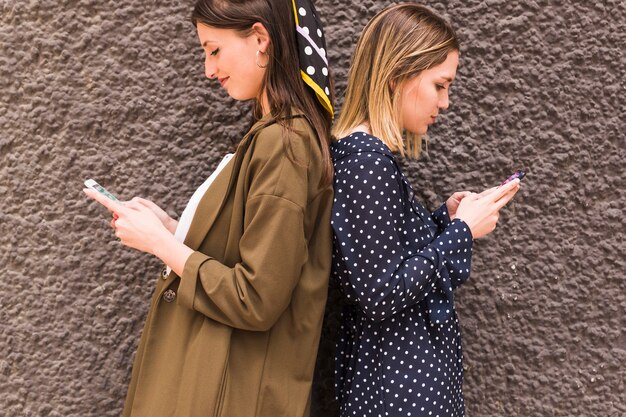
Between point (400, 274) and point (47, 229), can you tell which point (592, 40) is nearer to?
point (400, 274)

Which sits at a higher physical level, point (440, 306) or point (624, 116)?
point (624, 116)

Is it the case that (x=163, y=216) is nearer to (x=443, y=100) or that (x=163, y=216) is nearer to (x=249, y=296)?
(x=249, y=296)

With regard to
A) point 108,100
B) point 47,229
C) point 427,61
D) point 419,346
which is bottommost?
point 419,346

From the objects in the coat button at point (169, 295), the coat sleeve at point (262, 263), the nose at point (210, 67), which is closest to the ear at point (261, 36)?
the nose at point (210, 67)

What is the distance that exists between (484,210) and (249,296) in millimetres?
559

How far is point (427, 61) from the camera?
161cm

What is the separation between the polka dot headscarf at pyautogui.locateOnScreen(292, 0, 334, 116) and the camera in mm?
1576

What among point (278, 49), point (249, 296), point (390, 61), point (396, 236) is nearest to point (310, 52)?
point (278, 49)

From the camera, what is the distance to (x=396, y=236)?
1.52 metres

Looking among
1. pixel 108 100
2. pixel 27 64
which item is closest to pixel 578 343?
pixel 108 100

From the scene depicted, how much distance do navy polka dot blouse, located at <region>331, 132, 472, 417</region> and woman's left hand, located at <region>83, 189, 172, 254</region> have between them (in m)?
0.37

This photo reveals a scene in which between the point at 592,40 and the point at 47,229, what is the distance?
147 cm

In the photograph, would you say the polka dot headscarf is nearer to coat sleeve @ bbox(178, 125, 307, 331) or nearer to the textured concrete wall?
coat sleeve @ bbox(178, 125, 307, 331)

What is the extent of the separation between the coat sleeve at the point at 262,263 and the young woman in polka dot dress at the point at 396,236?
0.12 metres
